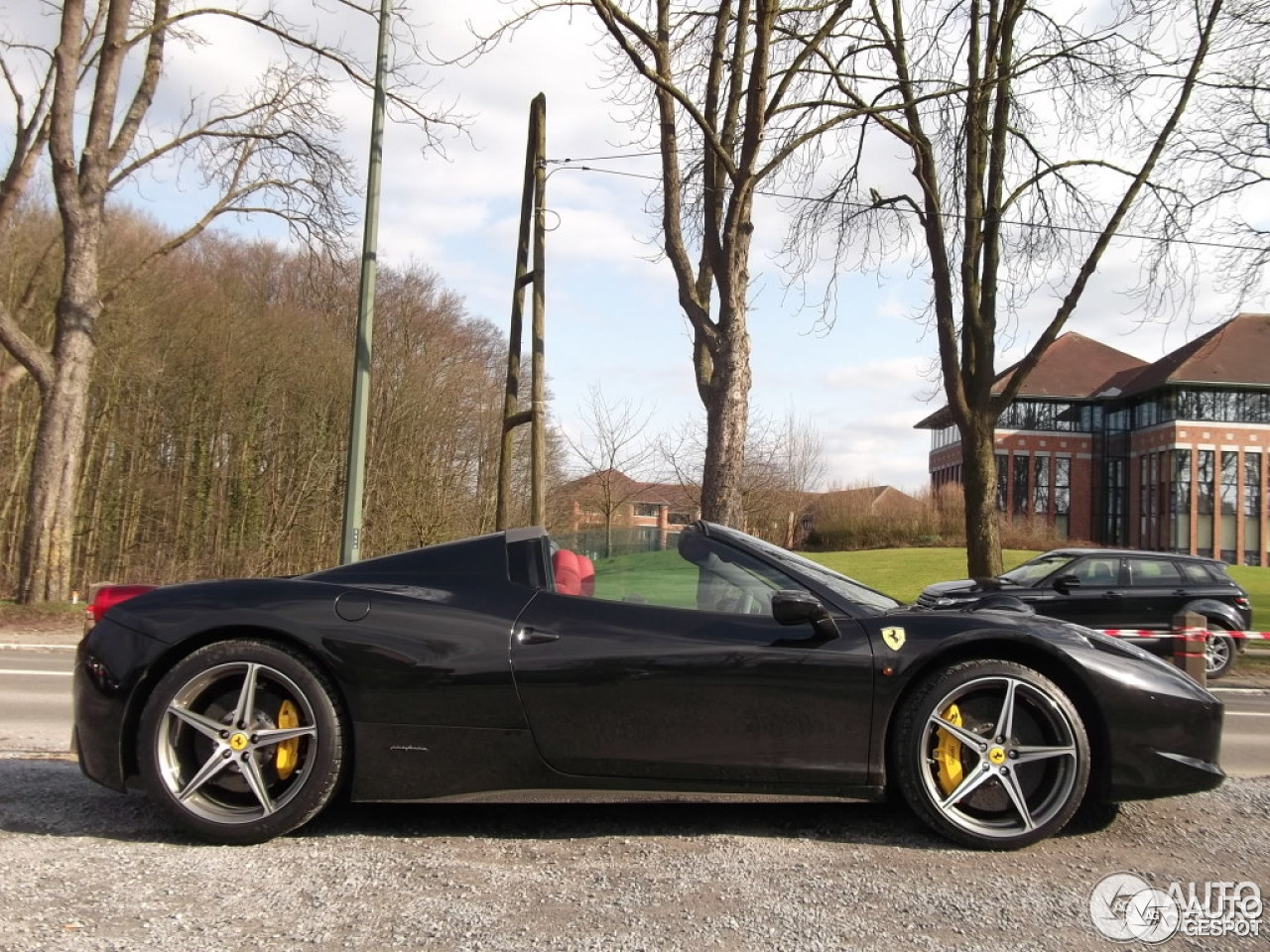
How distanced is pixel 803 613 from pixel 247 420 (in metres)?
26.2

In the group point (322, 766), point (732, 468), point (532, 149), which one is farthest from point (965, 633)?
point (532, 149)

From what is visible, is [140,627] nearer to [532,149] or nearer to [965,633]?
[965,633]

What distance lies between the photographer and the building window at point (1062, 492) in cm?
6103

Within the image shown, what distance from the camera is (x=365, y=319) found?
1318 cm

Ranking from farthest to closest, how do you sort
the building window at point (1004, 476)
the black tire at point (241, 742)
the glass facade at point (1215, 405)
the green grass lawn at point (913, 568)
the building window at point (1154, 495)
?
the building window at point (1004, 476) → the building window at point (1154, 495) → the glass facade at point (1215, 405) → the green grass lawn at point (913, 568) → the black tire at point (241, 742)

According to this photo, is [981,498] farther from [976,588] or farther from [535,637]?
[535,637]

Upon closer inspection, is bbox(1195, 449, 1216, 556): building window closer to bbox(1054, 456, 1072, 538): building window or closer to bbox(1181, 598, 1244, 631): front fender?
bbox(1054, 456, 1072, 538): building window

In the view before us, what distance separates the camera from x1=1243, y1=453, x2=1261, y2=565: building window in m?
54.3

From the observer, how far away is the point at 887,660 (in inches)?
141

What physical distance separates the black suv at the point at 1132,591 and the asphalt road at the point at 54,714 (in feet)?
6.15

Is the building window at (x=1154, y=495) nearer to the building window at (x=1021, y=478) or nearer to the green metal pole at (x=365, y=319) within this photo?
the building window at (x=1021, y=478)

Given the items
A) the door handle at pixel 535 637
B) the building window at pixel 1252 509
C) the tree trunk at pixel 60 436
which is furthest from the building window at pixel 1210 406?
the door handle at pixel 535 637

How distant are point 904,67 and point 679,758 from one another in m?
15.8

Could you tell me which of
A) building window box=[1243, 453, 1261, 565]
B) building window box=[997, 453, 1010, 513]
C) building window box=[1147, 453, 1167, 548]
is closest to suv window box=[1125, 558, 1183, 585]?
building window box=[1147, 453, 1167, 548]
